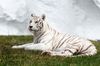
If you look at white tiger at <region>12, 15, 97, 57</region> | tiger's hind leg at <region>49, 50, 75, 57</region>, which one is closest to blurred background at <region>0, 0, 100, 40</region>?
white tiger at <region>12, 15, 97, 57</region>

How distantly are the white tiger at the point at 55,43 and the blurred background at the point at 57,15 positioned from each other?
4.51 metres

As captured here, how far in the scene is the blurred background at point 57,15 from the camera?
577 inches

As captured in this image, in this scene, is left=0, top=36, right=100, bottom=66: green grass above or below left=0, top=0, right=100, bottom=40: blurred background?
above

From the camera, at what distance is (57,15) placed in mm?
14789

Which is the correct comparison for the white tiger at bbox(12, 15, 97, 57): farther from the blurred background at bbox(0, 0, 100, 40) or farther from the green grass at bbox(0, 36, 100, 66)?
the blurred background at bbox(0, 0, 100, 40)

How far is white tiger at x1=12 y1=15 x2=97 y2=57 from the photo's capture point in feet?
31.4

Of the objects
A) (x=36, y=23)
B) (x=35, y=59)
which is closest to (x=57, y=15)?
(x=36, y=23)

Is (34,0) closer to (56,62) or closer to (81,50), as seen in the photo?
(81,50)

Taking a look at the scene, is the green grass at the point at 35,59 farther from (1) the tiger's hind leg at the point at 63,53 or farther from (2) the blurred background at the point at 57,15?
(2) the blurred background at the point at 57,15

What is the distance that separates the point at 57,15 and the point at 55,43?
16.3ft

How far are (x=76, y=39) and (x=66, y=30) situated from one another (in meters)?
4.91

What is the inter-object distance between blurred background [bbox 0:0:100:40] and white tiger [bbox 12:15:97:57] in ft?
14.8

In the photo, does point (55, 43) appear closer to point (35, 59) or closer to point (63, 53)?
point (63, 53)

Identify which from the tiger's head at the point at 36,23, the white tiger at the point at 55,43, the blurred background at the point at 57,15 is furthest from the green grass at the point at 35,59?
the blurred background at the point at 57,15
